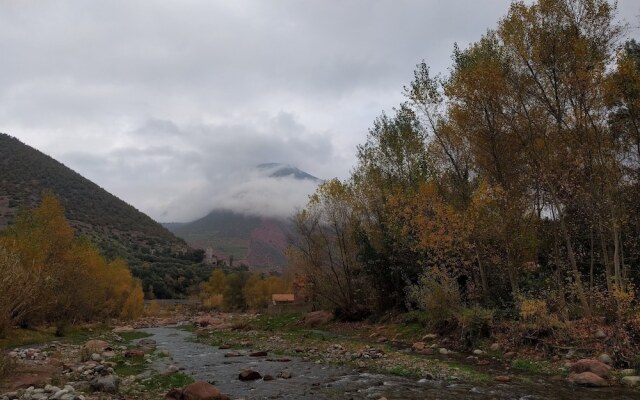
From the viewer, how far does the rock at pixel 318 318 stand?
1772 inches

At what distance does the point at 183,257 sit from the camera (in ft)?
457

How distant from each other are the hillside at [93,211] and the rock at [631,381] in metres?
95.3

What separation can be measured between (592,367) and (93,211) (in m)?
119

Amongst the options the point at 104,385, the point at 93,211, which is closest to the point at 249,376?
the point at 104,385

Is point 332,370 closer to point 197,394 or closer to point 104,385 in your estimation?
point 197,394

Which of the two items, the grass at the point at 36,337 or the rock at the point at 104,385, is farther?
the grass at the point at 36,337

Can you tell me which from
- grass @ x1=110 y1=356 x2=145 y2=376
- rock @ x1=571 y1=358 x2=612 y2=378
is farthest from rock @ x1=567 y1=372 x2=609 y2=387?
grass @ x1=110 y1=356 x2=145 y2=376

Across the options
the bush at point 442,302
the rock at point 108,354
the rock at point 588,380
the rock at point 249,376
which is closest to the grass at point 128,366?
the rock at point 108,354

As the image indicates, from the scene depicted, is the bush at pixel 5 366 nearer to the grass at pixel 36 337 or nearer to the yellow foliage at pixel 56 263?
the grass at pixel 36 337

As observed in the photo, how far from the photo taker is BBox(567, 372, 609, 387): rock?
592 inches

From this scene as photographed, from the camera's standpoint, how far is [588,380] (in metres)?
15.2

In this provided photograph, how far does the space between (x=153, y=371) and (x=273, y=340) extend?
1498 cm

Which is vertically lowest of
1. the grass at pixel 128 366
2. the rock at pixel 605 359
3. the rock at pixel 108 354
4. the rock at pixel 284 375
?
the rock at pixel 108 354

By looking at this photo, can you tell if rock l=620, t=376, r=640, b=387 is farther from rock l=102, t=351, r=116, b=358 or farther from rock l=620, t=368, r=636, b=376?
rock l=102, t=351, r=116, b=358
